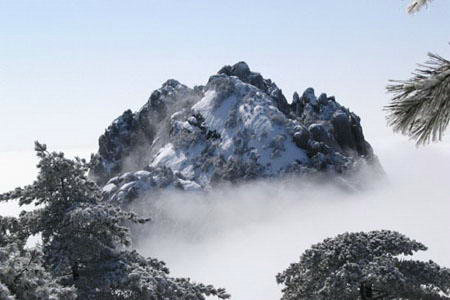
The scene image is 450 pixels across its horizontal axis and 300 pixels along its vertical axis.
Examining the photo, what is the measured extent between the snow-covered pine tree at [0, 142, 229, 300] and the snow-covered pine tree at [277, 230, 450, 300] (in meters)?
3.52

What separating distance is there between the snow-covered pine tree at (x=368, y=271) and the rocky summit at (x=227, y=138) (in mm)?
98279

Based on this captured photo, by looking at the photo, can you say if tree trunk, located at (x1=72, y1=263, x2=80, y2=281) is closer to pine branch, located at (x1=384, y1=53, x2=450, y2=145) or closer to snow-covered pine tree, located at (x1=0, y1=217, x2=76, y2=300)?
snow-covered pine tree, located at (x1=0, y1=217, x2=76, y2=300)

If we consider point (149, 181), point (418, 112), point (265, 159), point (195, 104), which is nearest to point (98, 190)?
point (418, 112)

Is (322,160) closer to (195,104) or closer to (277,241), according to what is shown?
(277,241)

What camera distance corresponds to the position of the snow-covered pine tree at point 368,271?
1894cm

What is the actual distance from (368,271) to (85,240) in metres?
9.23

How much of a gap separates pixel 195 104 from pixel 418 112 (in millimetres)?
143938

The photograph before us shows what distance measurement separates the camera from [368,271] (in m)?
18.8

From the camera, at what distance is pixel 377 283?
18969 mm

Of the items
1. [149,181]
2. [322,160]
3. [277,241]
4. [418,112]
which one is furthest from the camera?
[277,241]

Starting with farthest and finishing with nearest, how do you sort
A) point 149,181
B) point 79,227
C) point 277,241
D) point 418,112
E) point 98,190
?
point 277,241, point 149,181, point 98,190, point 79,227, point 418,112

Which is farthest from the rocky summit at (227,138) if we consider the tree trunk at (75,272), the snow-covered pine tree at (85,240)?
the tree trunk at (75,272)

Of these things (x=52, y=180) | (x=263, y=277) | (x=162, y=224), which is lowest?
(x=52, y=180)

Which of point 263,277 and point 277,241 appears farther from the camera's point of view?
point 277,241
